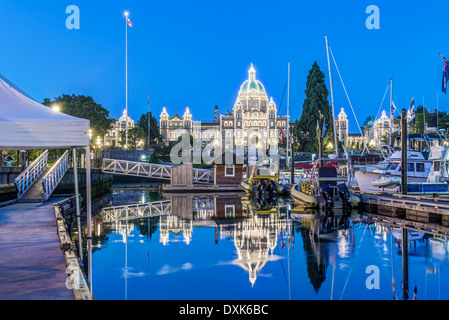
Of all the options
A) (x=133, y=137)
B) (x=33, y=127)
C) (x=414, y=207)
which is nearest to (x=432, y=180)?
(x=414, y=207)

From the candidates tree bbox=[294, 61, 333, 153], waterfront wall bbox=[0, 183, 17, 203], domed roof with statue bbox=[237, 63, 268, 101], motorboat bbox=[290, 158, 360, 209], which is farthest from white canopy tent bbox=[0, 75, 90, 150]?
domed roof with statue bbox=[237, 63, 268, 101]

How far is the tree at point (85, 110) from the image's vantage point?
64.8m

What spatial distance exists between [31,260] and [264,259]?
612cm

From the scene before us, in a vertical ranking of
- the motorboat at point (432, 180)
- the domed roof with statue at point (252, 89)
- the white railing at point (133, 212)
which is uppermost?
the domed roof with statue at point (252, 89)

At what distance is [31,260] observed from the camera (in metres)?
10.0

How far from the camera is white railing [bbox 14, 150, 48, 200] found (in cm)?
2391

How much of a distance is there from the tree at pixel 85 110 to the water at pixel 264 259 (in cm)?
4635

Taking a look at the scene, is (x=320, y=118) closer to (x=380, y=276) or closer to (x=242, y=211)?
(x=242, y=211)

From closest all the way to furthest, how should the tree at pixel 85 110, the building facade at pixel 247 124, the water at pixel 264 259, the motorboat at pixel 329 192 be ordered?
the water at pixel 264 259 < the motorboat at pixel 329 192 < the tree at pixel 85 110 < the building facade at pixel 247 124

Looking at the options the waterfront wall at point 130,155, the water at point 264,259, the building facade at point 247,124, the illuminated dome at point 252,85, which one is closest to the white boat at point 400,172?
the water at point 264,259

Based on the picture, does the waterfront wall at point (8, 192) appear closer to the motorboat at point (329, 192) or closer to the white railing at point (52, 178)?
the white railing at point (52, 178)

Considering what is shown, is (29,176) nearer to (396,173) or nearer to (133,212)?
(133,212)
